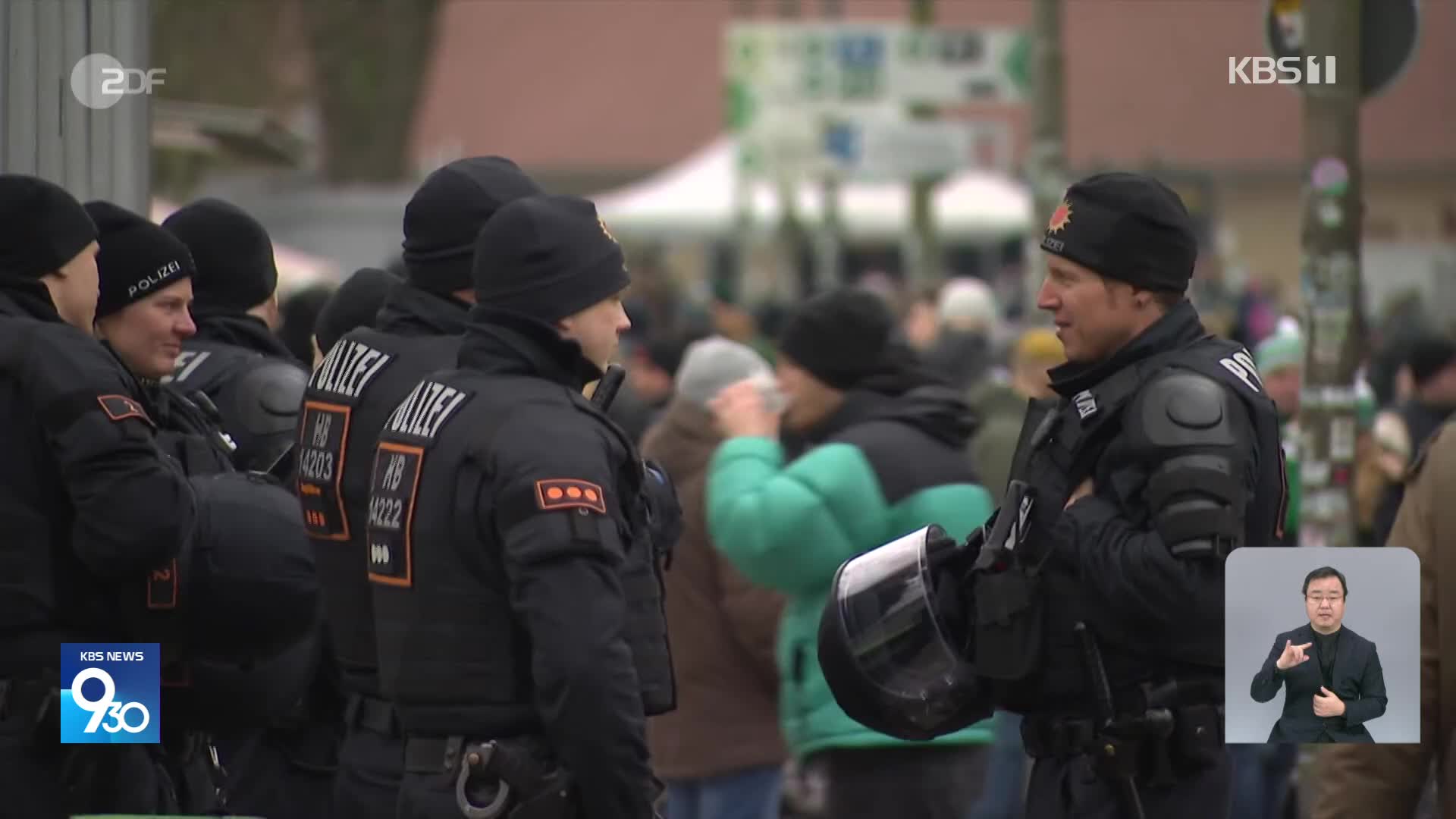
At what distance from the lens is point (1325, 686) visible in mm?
3766

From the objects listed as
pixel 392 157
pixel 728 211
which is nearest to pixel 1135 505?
pixel 728 211

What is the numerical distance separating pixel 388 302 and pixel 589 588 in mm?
1175

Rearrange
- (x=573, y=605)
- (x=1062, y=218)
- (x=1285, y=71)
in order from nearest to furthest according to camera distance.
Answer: (x=573, y=605), (x=1062, y=218), (x=1285, y=71)

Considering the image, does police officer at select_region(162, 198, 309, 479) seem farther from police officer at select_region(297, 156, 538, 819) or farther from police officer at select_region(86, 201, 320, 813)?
police officer at select_region(297, 156, 538, 819)

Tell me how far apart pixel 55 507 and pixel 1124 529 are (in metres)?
2.05

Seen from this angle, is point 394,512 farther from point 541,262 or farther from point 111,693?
point 111,693

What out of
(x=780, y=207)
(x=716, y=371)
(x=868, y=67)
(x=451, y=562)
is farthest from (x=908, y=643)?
(x=780, y=207)

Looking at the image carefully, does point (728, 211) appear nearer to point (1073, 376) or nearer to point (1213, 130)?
point (1213, 130)

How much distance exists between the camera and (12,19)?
5.23 meters

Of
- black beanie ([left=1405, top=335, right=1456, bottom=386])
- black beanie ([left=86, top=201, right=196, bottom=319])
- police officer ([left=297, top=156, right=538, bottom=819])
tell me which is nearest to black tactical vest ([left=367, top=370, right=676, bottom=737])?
police officer ([left=297, top=156, right=538, bottom=819])

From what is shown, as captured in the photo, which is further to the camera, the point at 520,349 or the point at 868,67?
the point at 868,67

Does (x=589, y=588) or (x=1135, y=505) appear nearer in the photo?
(x=589, y=588)

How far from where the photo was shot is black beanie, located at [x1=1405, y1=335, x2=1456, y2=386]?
9.19 metres

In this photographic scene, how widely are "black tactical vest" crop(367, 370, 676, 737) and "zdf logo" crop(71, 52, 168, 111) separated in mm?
1785
